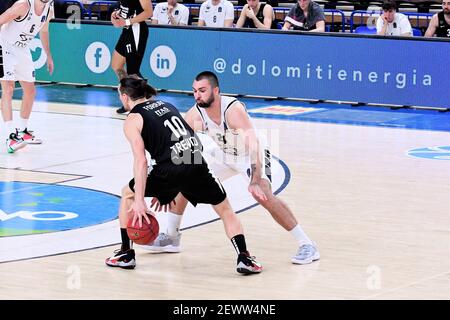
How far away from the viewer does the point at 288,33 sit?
1798 centimetres

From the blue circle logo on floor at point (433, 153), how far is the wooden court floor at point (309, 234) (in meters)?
0.17

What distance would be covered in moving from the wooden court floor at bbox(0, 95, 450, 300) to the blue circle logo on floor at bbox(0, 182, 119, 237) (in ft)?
1.21

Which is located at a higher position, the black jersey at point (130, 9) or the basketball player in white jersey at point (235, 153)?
the black jersey at point (130, 9)

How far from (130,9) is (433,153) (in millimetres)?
5345

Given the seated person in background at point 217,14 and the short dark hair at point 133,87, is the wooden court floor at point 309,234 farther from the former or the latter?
the seated person in background at point 217,14

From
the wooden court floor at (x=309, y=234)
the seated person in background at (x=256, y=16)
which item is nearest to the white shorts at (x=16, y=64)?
the wooden court floor at (x=309, y=234)

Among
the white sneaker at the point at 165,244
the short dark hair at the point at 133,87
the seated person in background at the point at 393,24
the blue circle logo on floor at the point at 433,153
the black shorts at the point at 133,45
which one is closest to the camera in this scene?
the short dark hair at the point at 133,87

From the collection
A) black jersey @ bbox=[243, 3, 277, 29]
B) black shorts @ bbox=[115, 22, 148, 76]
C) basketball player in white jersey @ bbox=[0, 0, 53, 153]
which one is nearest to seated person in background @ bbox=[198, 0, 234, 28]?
black jersey @ bbox=[243, 3, 277, 29]

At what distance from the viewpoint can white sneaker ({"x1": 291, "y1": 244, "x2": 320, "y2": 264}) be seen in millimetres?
8797

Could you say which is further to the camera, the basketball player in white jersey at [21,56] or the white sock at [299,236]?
the basketball player in white jersey at [21,56]

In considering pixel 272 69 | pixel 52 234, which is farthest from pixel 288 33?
pixel 52 234

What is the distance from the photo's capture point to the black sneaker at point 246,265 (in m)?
8.44

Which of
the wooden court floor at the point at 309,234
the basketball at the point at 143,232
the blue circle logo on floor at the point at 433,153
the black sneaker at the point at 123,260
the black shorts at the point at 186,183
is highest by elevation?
the black shorts at the point at 186,183

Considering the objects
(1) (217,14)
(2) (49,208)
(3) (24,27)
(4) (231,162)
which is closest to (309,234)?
(4) (231,162)
